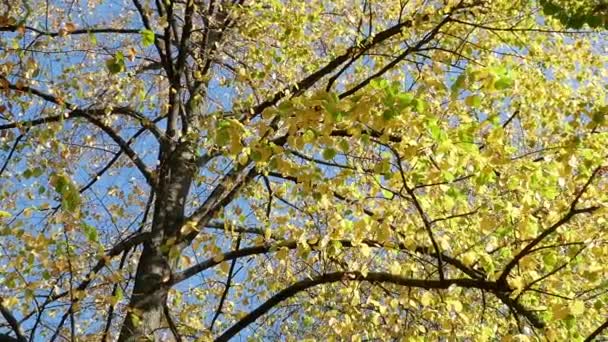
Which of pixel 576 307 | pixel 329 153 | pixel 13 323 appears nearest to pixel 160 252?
Result: pixel 13 323

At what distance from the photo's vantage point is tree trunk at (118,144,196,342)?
6137mm

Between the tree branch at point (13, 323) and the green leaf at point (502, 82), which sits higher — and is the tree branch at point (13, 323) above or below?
above

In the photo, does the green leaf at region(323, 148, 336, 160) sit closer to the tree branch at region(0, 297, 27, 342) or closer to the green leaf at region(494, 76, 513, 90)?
the green leaf at region(494, 76, 513, 90)

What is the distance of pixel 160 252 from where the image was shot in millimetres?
6730

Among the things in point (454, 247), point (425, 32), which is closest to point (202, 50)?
point (425, 32)

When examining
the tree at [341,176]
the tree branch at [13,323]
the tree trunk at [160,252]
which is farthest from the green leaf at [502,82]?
the tree branch at [13,323]

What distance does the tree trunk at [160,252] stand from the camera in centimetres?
614

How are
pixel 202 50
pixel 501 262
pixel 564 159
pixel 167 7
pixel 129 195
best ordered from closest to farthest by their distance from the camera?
pixel 564 159
pixel 501 262
pixel 167 7
pixel 202 50
pixel 129 195

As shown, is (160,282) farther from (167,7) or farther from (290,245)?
(167,7)

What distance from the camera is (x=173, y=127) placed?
25.2 feet

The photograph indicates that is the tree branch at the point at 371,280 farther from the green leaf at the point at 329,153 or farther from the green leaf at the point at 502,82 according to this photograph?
the green leaf at the point at 502,82

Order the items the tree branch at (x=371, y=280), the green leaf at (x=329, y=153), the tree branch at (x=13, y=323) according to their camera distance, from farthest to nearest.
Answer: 1. the tree branch at (x=13, y=323)
2. the tree branch at (x=371, y=280)
3. the green leaf at (x=329, y=153)

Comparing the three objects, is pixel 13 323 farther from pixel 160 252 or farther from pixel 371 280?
pixel 371 280

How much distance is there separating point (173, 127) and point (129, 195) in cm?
177
